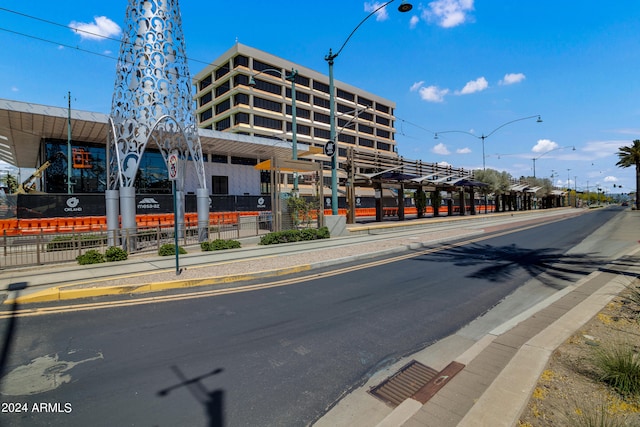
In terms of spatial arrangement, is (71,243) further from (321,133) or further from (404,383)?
(321,133)

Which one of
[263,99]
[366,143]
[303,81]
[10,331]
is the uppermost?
[303,81]

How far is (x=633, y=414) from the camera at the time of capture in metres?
2.48

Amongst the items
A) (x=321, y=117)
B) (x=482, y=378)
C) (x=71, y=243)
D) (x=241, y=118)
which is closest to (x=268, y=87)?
(x=241, y=118)

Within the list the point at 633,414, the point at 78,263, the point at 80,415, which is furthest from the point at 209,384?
the point at 78,263

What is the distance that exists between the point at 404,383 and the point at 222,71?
62501 millimetres

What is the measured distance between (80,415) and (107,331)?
2.32m

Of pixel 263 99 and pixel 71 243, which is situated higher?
pixel 263 99

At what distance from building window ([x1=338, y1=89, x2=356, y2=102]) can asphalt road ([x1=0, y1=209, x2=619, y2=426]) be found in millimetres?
69544

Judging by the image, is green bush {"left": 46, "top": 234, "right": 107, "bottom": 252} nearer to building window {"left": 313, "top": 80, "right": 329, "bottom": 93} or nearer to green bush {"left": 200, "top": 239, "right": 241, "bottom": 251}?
green bush {"left": 200, "top": 239, "right": 241, "bottom": 251}

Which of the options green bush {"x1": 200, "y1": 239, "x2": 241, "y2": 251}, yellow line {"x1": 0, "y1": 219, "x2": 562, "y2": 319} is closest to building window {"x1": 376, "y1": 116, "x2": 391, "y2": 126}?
green bush {"x1": 200, "y1": 239, "x2": 241, "y2": 251}

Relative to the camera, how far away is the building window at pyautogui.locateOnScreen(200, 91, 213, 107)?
5949 cm

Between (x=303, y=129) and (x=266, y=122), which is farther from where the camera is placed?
(x=303, y=129)

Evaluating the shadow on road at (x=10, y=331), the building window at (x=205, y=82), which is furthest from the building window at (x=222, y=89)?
the shadow on road at (x=10, y=331)

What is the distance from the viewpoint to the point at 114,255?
10930 mm
